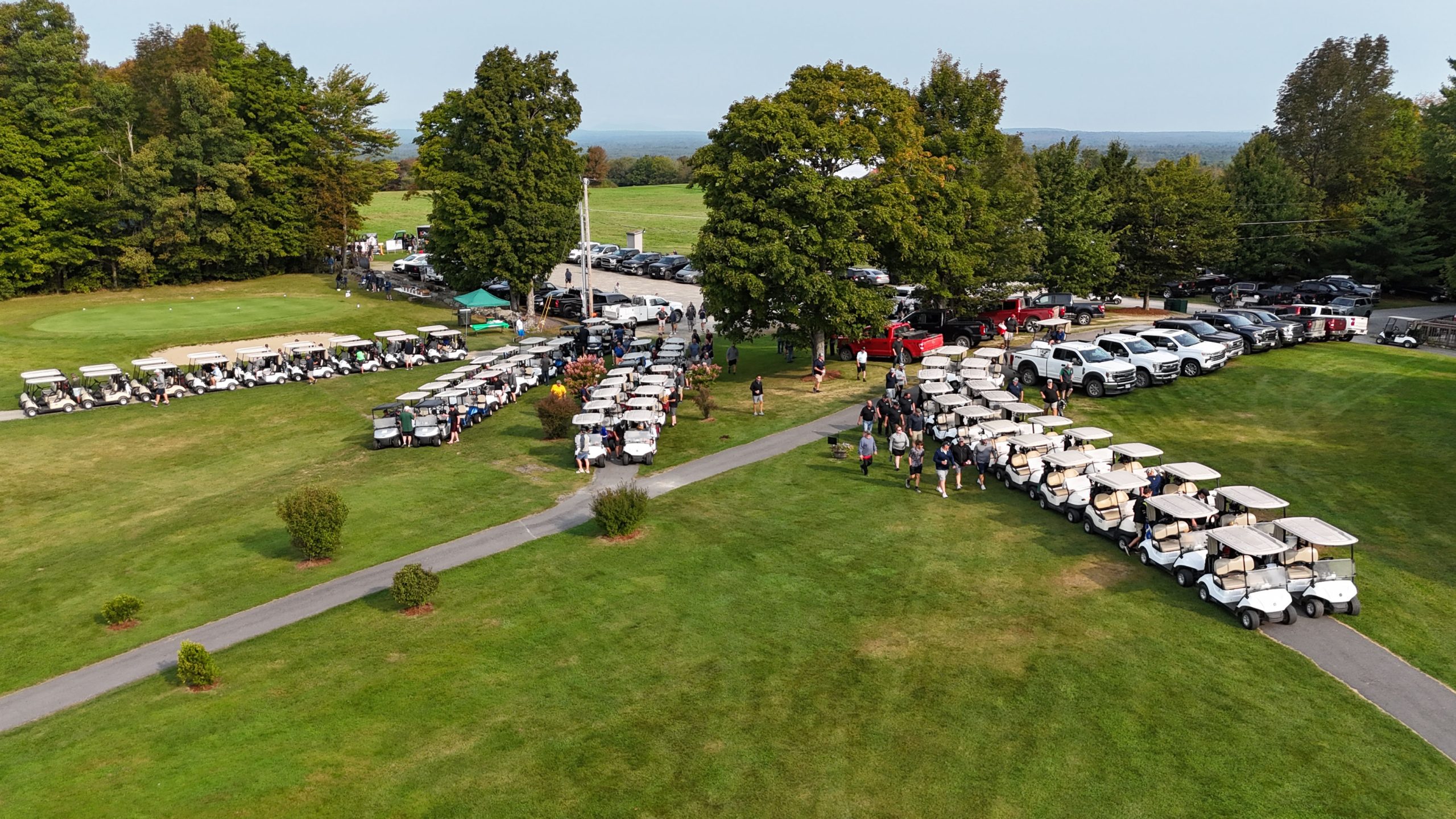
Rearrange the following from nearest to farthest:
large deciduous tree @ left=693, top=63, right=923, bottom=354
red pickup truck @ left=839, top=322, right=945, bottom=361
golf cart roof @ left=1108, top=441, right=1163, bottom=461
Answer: golf cart roof @ left=1108, top=441, right=1163, bottom=461
large deciduous tree @ left=693, top=63, right=923, bottom=354
red pickup truck @ left=839, top=322, right=945, bottom=361

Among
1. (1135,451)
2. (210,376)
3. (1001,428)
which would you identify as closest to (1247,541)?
(1135,451)

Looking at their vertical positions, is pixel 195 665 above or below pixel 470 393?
below

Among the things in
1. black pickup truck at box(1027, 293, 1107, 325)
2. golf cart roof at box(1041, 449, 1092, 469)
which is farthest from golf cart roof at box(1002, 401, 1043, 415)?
black pickup truck at box(1027, 293, 1107, 325)

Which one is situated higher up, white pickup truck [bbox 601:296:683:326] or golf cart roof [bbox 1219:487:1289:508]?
white pickup truck [bbox 601:296:683:326]

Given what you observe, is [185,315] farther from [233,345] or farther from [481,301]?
[481,301]

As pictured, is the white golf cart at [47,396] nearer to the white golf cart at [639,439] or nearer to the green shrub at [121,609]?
the green shrub at [121,609]

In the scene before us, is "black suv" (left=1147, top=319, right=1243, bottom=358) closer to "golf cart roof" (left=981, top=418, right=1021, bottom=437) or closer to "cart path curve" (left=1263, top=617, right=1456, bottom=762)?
"golf cart roof" (left=981, top=418, right=1021, bottom=437)

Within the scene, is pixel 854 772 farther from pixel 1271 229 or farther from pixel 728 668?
pixel 1271 229
